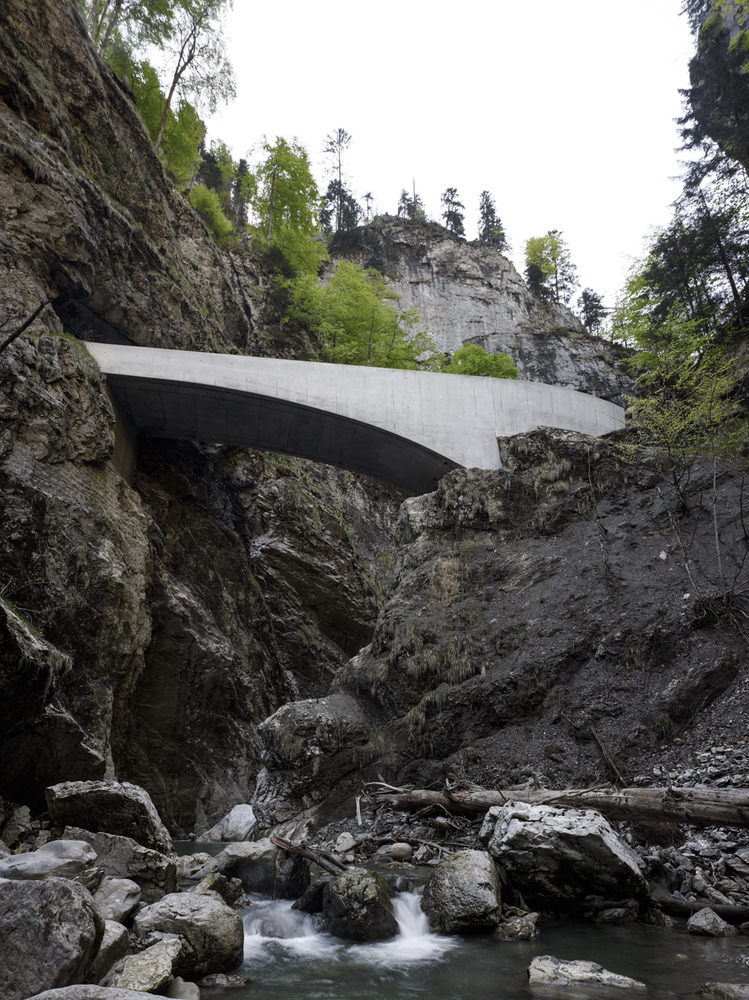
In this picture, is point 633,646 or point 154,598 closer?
point 633,646

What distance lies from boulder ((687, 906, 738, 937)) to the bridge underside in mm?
11341

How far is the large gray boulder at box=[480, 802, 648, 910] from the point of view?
5652 mm

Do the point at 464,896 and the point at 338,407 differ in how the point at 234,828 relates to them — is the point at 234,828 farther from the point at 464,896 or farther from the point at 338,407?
the point at 338,407

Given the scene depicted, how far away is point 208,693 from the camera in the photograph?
1564cm

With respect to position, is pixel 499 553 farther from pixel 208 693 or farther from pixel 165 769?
pixel 165 769

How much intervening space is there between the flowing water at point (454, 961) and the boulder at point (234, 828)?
21.7 ft

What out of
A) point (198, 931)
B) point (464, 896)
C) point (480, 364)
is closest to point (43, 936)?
point (198, 931)

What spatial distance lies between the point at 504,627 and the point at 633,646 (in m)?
2.51

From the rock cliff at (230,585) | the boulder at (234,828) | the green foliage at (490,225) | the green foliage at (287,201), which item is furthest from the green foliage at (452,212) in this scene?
the boulder at (234,828)

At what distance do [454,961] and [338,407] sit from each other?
12325 mm

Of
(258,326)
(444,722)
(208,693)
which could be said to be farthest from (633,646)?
(258,326)

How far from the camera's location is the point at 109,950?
389cm

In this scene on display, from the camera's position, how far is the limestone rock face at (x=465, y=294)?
114 ft

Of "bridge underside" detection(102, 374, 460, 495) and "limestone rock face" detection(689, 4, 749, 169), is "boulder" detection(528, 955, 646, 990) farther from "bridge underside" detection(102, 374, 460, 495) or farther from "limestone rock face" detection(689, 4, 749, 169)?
"limestone rock face" detection(689, 4, 749, 169)
